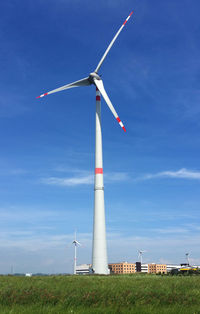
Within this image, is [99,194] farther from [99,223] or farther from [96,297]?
[96,297]

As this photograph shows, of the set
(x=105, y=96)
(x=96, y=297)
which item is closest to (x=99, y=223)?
(x=105, y=96)

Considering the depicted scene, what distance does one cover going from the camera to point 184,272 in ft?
182

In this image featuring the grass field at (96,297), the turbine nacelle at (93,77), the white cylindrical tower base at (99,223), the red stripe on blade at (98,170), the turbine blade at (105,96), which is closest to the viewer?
the grass field at (96,297)

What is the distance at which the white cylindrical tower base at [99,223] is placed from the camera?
57.2 m

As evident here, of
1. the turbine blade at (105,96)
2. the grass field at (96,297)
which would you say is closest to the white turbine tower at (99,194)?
the turbine blade at (105,96)

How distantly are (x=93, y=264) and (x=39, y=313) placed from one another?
137ft

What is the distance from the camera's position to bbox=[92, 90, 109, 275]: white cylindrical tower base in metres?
57.2

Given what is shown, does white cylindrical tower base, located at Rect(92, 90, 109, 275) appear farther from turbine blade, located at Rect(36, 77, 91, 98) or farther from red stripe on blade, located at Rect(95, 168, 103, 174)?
turbine blade, located at Rect(36, 77, 91, 98)

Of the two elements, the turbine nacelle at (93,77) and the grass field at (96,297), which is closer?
the grass field at (96,297)

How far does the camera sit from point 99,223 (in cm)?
5912

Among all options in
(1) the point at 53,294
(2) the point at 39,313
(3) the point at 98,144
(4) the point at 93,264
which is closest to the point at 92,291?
→ (1) the point at 53,294

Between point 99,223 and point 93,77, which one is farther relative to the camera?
point 93,77

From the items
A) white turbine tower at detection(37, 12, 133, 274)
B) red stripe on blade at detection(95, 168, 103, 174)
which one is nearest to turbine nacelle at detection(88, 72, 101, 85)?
white turbine tower at detection(37, 12, 133, 274)

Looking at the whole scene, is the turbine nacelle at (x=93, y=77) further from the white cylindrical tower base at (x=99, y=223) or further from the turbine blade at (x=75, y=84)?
the white cylindrical tower base at (x=99, y=223)
